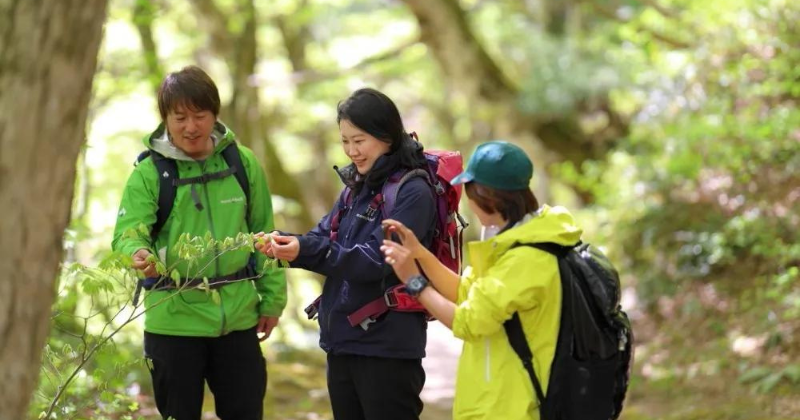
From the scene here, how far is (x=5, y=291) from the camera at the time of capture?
268 cm

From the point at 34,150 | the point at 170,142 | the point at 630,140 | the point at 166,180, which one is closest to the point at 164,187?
the point at 166,180

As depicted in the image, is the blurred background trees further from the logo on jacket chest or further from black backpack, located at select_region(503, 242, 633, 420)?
black backpack, located at select_region(503, 242, 633, 420)

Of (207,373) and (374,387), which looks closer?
(374,387)

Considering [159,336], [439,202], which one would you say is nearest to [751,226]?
[439,202]

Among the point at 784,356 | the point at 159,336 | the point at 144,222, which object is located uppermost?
the point at 784,356

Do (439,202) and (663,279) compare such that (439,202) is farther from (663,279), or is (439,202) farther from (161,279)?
(663,279)

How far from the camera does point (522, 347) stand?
331 cm

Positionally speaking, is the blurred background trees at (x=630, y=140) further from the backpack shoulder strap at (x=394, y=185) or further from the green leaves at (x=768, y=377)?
the backpack shoulder strap at (x=394, y=185)

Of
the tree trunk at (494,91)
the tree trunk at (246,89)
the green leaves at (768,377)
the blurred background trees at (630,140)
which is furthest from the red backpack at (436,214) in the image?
the tree trunk at (494,91)

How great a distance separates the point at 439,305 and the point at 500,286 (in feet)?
0.93

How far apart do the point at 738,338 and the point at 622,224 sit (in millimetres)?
2240

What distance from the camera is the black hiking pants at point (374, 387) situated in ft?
12.5

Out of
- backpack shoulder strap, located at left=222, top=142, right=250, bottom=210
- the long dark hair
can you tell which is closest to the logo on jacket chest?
the long dark hair

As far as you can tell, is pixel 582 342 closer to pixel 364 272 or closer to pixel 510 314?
pixel 510 314
